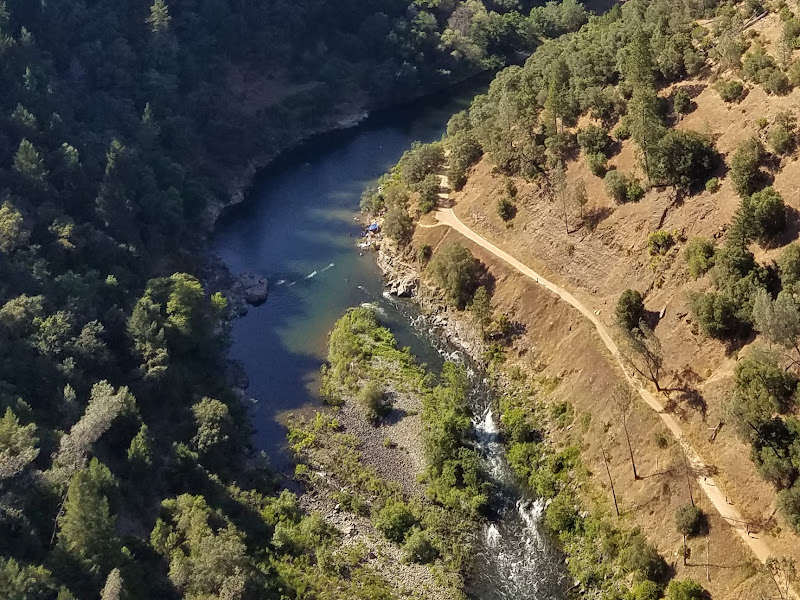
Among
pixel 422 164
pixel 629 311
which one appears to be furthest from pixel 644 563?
pixel 422 164

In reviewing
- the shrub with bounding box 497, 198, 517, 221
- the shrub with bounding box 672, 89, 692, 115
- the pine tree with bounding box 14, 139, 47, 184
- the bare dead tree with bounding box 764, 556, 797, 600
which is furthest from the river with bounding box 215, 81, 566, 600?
the shrub with bounding box 672, 89, 692, 115

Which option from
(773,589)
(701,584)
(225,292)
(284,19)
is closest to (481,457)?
(701,584)

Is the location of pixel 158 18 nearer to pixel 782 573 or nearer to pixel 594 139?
pixel 594 139

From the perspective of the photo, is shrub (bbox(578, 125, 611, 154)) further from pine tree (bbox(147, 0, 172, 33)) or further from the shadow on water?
pine tree (bbox(147, 0, 172, 33))

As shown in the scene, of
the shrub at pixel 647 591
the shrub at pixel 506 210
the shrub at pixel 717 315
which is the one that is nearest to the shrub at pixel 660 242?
the shrub at pixel 717 315

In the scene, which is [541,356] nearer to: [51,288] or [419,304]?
[419,304]

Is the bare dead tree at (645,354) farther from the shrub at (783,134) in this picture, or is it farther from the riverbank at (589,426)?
the shrub at (783,134)
